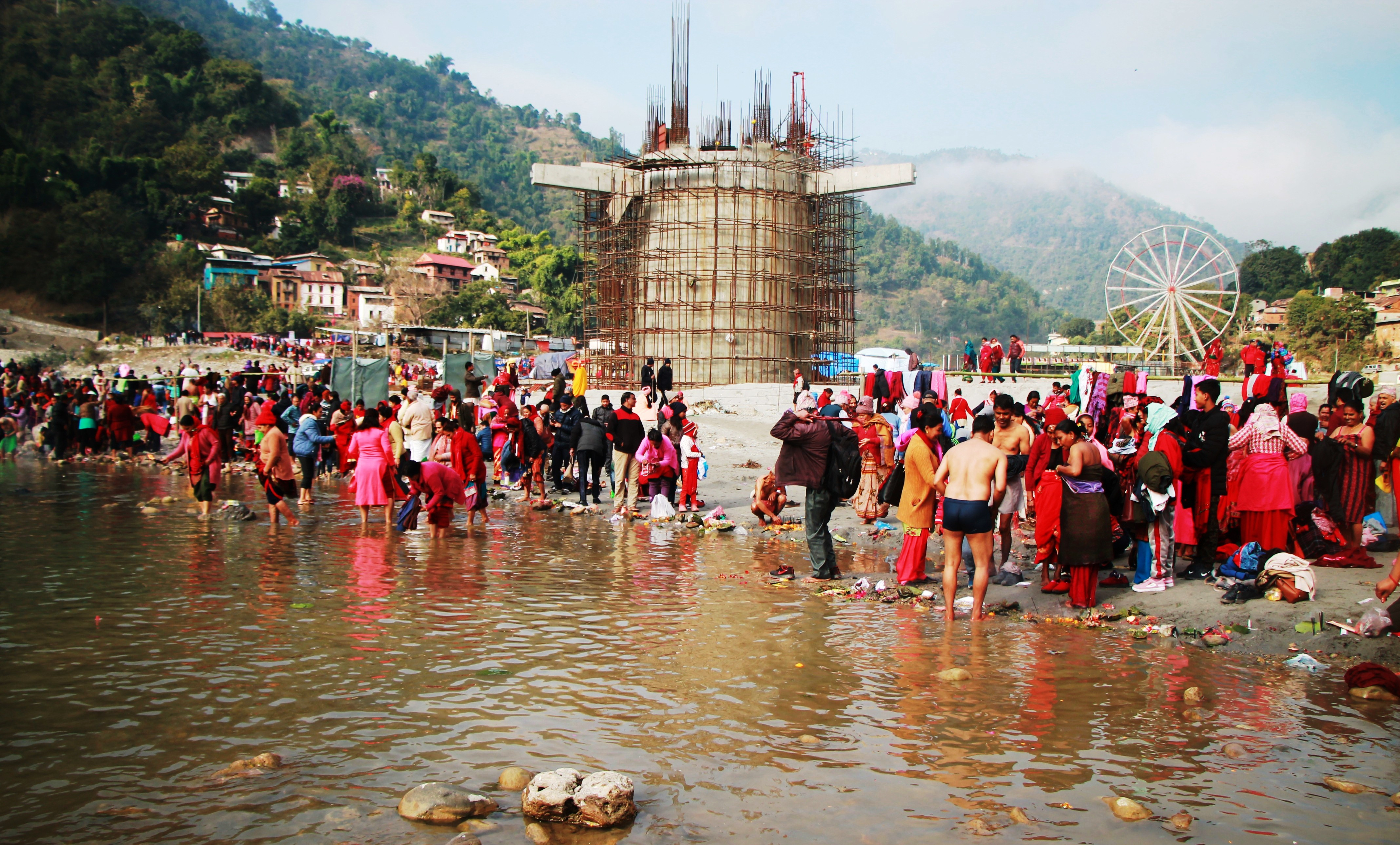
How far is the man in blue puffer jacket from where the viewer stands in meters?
13.0

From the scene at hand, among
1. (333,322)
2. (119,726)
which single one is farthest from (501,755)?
(333,322)

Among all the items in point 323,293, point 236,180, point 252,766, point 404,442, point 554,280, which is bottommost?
point 252,766

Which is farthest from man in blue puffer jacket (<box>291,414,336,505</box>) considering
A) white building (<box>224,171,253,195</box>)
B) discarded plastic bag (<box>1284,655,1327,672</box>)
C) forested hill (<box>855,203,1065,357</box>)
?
forested hill (<box>855,203,1065,357</box>)

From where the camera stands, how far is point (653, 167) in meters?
34.3

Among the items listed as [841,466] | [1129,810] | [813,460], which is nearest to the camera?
[1129,810]

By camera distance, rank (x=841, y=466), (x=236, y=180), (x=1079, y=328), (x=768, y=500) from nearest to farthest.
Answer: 1. (x=841, y=466)
2. (x=768, y=500)
3. (x=236, y=180)
4. (x=1079, y=328)

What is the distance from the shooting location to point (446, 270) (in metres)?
95.8

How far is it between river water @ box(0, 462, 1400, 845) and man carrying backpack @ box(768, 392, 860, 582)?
824 mm

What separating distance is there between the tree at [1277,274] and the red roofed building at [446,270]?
75777mm

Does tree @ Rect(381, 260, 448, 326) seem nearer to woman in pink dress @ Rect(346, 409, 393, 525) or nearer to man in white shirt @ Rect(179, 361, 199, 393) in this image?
man in white shirt @ Rect(179, 361, 199, 393)

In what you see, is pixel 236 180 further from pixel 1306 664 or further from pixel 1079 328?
pixel 1306 664

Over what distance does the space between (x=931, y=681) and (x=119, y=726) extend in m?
4.75

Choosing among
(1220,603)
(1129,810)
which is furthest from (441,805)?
(1220,603)

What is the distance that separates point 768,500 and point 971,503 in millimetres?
5321
